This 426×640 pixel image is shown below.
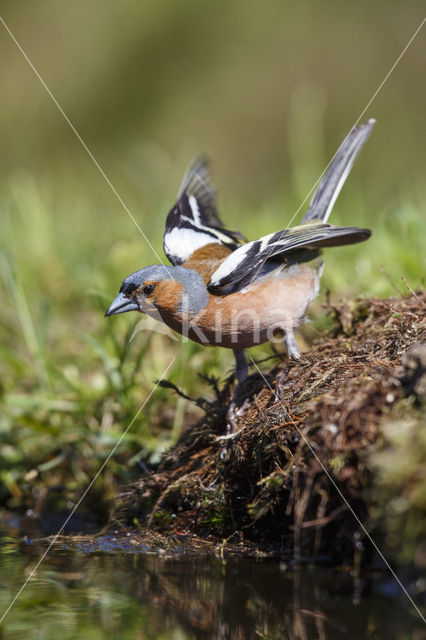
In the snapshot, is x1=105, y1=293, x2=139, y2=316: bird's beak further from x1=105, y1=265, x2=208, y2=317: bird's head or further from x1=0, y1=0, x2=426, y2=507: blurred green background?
x1=0, y1=0, x2=426, y2=507: blurred green background

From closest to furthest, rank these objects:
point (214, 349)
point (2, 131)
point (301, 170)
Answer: point (214, 349), point (301, 170), point (2, 131)

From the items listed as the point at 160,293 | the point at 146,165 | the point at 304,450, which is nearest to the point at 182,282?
the point at 160,293

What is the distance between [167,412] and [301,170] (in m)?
2.77

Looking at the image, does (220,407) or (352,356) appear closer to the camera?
(352,356)

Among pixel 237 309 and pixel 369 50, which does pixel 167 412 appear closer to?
pixel 237 309

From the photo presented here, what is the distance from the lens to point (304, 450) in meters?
2.51

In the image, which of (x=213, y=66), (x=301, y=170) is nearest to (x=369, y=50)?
(x=213, y=66)

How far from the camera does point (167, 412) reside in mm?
4336

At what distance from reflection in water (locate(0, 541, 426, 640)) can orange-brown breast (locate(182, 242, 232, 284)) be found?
1551 mm

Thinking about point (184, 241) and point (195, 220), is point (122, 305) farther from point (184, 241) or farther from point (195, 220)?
point (195, 220)

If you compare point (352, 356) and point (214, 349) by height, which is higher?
point (214, 349)

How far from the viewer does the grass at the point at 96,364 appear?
4191mm

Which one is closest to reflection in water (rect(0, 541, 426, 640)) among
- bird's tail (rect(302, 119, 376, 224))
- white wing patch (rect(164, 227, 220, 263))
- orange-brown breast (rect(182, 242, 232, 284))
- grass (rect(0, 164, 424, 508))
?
grass (rect(0, 164, 424, 508))

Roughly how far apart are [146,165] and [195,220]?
3.25m
